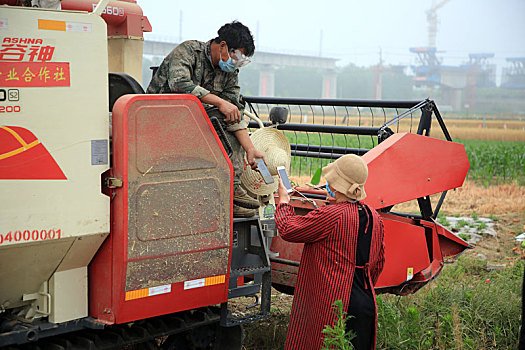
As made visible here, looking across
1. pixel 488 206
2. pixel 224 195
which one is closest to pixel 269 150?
pixel 224 195

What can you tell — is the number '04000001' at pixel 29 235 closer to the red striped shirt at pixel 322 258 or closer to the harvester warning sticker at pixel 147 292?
the harvester warning sticker at pixel 147 292

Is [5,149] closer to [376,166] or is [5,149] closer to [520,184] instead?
[376,166]

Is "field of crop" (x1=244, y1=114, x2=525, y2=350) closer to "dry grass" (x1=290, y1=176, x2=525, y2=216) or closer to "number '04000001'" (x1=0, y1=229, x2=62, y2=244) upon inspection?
"dry grass" (x1=290, y1=176, x2=525, y2=216)

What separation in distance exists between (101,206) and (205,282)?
81 centimetres

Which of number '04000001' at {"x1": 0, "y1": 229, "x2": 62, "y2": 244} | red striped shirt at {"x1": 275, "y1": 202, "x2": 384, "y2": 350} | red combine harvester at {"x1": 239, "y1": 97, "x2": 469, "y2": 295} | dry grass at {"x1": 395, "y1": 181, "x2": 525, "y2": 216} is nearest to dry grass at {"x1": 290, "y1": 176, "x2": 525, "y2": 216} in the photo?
dry grass at {"x1": 395, "y1": 181, "x2": 525, "y2": 216}

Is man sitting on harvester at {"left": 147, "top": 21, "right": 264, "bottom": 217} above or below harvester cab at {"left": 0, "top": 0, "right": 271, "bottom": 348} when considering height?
above

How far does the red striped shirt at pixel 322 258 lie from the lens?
3730 millimetres

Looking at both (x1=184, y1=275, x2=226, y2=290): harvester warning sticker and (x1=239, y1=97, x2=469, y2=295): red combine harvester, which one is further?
(x1=239, y1=97, x2=469, y2=295): red combine harvester

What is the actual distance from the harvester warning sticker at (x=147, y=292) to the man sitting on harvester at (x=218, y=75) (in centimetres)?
90

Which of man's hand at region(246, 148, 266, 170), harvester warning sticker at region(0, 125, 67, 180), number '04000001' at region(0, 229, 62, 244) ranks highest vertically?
harvester warning sticker at region(0, 125, 67, 180)

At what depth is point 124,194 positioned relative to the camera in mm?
3295

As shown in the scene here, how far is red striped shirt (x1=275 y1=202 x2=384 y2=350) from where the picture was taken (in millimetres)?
3730

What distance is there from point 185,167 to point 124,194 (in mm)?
414

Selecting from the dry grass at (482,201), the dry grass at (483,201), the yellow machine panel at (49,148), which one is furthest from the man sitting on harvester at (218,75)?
the dry grass at (483,201)
